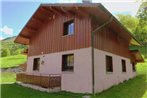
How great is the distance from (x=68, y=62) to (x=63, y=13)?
12.1 feet

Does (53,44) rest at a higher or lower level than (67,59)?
higher

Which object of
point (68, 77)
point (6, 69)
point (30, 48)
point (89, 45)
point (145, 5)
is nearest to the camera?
point (89, 45)

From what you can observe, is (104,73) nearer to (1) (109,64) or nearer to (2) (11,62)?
(1) (109,64)

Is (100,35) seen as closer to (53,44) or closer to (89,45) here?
(89,45)


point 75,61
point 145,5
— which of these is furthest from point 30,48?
point 145,5

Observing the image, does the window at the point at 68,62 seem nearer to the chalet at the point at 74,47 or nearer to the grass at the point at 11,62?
the chalet at the point at 74,47

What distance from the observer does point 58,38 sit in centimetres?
1414

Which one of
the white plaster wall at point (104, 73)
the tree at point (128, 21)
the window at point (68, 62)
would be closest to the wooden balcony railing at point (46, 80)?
the window at point (68, 62)

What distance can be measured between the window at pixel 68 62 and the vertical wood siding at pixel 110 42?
6.65ft

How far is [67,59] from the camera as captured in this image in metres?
13.3

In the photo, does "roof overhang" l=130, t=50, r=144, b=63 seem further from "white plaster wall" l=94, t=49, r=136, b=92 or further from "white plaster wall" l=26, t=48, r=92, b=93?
"white plaster wall" l=26, t=48, r=92, b=93

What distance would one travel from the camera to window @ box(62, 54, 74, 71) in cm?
1285

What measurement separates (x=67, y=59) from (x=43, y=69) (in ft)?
9.02

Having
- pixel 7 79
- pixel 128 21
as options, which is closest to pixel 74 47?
pixel 7 79
